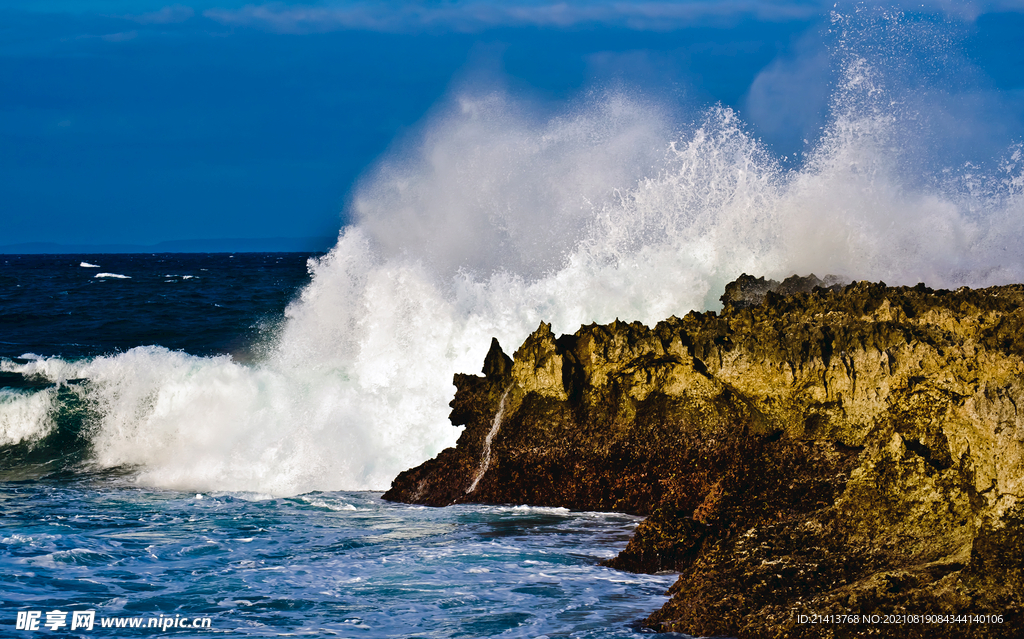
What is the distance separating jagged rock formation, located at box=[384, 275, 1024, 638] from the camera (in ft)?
17.6

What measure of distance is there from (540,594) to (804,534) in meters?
1.92

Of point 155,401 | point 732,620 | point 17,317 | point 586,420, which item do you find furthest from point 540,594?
point 17,317

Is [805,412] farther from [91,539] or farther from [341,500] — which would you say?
[91,539]

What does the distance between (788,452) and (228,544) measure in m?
5.12

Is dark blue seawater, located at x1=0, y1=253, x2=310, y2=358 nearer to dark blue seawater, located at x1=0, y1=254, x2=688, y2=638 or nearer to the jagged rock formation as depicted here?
dark blue seawater, located at x1=0, y1=254, x2=688, y2=638

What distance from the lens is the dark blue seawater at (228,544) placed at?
6.34m

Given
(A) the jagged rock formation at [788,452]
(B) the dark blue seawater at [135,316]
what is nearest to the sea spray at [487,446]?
(A) the jagged rock formation at [788,452]

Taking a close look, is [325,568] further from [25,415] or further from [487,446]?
[25,415]

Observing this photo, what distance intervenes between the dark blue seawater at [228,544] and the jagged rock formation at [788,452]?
548mm

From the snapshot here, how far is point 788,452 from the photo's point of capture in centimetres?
836

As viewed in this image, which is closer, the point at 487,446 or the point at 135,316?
the point at 487,446

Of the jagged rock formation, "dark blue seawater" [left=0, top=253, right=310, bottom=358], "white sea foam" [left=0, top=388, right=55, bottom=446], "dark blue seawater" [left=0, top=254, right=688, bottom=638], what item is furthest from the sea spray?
"dark blue seawater" [left=0, top=253, right=310, bottom=358]

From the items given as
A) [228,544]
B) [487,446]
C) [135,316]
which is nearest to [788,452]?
[487,446]

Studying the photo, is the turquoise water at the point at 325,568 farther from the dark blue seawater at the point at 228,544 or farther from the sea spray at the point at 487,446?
the sea spray at the point at 487,446
